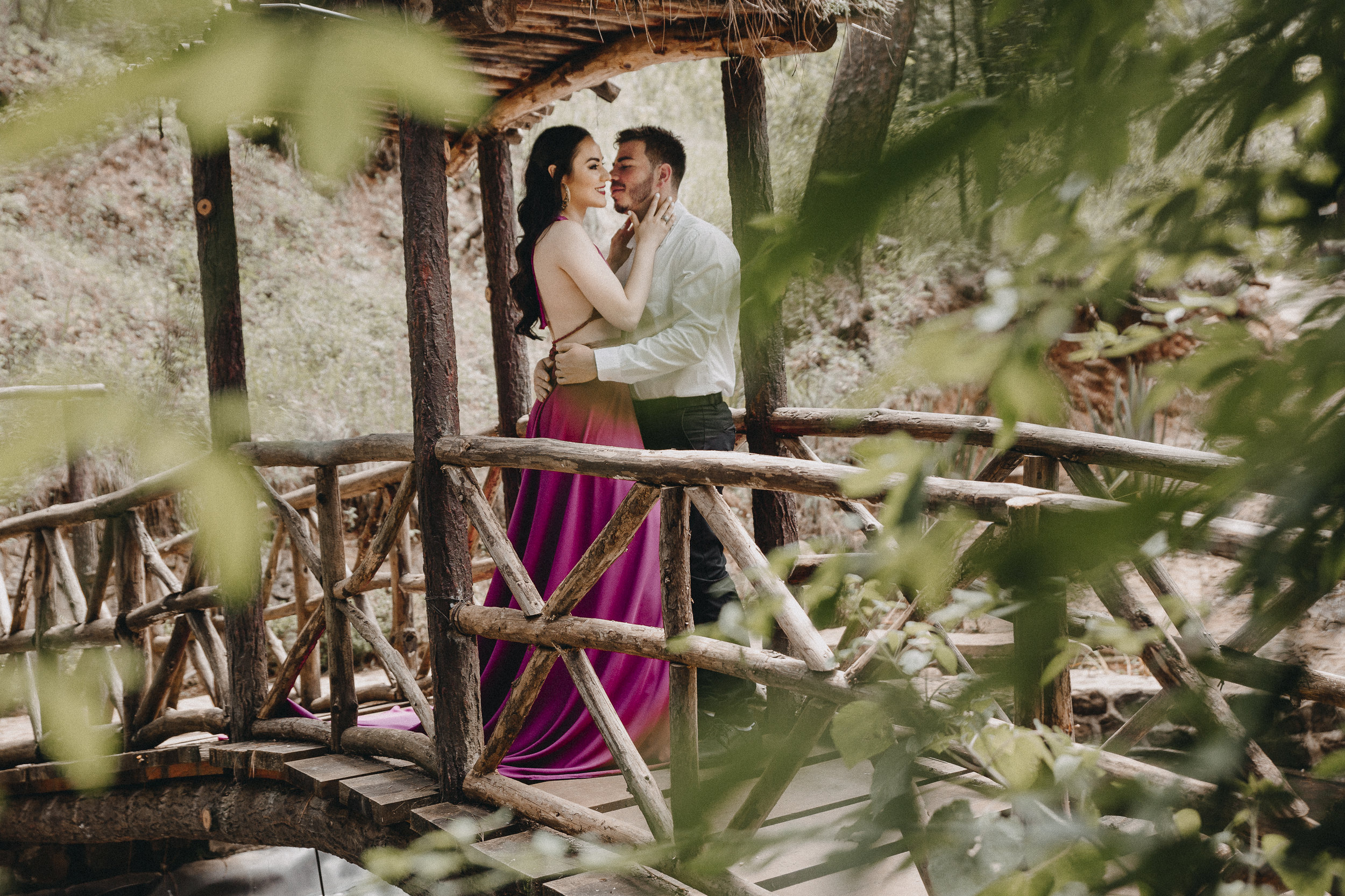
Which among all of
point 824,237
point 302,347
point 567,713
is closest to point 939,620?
point 824,237

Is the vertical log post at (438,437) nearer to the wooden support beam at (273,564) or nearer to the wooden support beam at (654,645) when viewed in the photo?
the wooden support beam at (654,645)

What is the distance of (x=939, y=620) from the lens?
0.88 metres

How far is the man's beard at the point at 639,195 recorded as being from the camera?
10.6 feet

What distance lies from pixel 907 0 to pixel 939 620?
54 cm

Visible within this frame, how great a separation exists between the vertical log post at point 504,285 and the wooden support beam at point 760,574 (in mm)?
2486

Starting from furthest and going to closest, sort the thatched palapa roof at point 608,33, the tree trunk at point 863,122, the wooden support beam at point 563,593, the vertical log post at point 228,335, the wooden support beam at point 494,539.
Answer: the vertical log post at point 228,335 → the thatched palapa roof at point 608,33 → the wooden support beam at point 494,539 → the wooden support beam at point 563,593 → the tree trunk at point 863,122

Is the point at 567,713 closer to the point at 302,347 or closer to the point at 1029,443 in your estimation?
the point at 1029,443

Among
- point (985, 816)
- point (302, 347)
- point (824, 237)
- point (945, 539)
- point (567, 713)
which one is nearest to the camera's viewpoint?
point (824, 237)

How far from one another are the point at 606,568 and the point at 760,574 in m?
0.83

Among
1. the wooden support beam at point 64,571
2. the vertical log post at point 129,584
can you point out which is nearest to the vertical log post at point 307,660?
the vertical log post at point 129,584

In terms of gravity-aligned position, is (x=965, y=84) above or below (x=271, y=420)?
above

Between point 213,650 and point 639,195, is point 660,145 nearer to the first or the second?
point 639,195

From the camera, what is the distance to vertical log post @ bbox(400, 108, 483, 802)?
9.44 feet

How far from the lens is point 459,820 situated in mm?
2537
